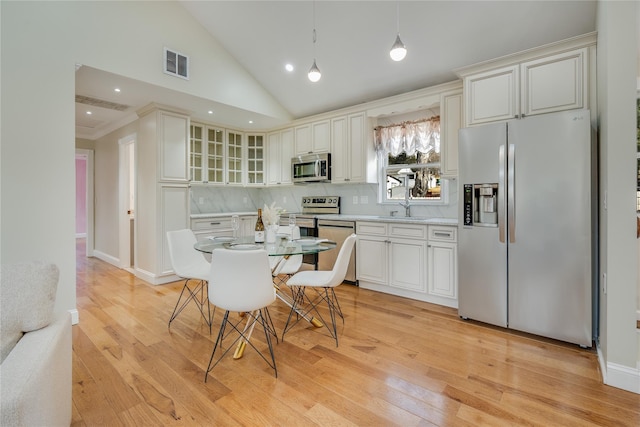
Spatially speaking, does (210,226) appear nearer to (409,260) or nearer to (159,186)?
(159,186)

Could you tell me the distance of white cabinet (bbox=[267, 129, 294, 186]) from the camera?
529 centimetres

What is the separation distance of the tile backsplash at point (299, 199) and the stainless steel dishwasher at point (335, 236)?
2.05 feet

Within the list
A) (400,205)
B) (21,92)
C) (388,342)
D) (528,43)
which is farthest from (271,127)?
(388,342)

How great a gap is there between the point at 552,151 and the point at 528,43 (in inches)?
51.5

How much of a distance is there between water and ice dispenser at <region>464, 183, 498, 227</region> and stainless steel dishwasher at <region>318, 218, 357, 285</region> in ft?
4.97

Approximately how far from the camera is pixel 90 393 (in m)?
1.86

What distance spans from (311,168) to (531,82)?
9.54 feet

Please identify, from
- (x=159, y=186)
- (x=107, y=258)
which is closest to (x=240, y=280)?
(x=159, y=186)

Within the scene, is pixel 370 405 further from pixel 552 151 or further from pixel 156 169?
pixel 156 169

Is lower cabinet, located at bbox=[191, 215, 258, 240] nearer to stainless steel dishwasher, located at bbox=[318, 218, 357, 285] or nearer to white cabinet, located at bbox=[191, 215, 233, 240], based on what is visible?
white cabinet, located at bbox=[191, 215, 233, 240]

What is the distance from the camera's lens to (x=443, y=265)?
3318mm

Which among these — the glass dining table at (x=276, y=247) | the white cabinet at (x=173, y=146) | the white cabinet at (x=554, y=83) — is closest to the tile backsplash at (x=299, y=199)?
the white cabinet at (x=173, y=146)

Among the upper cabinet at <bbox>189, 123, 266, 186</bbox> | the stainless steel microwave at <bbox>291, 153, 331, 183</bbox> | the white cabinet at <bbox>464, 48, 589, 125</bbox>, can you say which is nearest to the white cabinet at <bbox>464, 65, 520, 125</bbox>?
the white cabinet at <bbox>464, 48, 589, 125</bbox>

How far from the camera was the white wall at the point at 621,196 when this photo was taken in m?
1.88
